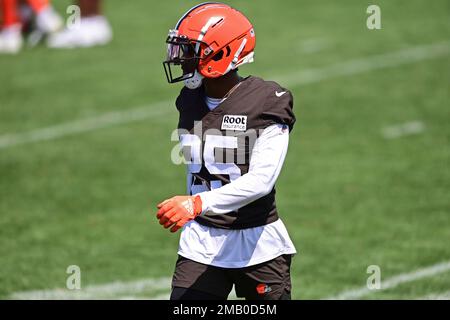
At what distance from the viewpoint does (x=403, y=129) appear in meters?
11.9

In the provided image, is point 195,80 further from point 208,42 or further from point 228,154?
point 228,154

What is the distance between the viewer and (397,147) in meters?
11.3

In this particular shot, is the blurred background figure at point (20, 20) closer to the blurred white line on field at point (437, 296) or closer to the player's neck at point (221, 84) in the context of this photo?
the blurred white line on field at point (437, 296)

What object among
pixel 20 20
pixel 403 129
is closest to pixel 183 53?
pixel 403 129

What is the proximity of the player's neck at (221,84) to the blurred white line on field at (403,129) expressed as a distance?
6.84m

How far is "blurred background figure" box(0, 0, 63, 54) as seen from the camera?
1600cm

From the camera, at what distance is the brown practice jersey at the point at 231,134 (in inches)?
194

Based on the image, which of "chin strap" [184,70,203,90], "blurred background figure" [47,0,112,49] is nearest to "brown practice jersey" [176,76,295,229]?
"chin strap" [184,70,203,90]

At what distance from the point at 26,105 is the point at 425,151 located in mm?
5363

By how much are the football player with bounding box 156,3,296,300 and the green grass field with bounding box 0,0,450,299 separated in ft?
7.38

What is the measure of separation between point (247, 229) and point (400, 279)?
2808 mm

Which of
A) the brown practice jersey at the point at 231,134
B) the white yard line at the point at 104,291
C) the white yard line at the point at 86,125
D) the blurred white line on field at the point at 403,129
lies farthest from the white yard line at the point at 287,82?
the brown practice jersey at the point at 231,134

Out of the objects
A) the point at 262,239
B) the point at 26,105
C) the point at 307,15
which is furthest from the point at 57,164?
the point at 307,15

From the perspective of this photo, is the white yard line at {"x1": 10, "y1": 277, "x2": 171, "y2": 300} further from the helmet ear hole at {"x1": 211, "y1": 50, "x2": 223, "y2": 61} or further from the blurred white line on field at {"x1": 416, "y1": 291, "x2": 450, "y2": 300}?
the helmet ear hole at {"x1": 211, "y1": 50, "x2": 223, "y2": 61}
